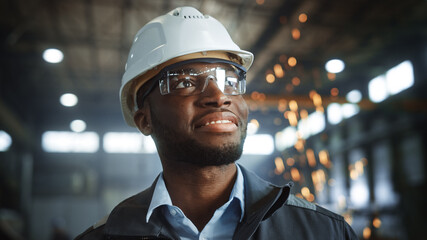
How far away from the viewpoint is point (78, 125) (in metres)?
19.0

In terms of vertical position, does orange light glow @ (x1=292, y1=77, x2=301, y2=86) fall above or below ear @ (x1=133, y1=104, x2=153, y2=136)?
above

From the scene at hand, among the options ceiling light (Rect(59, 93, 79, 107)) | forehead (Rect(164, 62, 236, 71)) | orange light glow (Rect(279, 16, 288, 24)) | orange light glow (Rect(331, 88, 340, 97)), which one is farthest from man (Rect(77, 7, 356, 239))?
ceiling light (Rect(59, 93, 79, 107))

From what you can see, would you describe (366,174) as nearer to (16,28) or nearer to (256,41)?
(256,41)

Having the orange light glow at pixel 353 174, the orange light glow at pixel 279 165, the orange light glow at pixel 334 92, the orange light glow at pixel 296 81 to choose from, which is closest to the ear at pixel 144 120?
the orange light glow at pixel 296 81

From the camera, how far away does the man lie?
1490mm

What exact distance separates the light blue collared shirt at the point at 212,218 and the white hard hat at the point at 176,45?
1.89 ft

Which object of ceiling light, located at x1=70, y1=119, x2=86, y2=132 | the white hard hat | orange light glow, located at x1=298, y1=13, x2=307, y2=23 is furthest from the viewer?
ceiling light, located at x1=70, y1=119, x2=86, y2=132

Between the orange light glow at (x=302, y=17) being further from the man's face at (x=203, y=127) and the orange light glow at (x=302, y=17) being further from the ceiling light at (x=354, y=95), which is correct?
the man's face at (x=203, y=127)

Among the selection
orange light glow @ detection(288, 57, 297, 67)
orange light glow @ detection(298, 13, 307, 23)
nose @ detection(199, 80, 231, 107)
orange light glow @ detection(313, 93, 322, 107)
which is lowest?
nose @ detection(199, 80, 231, 107)

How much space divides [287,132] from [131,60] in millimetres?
17281

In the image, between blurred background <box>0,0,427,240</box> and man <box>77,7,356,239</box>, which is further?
blurred background <box>0,0,427,240</box>

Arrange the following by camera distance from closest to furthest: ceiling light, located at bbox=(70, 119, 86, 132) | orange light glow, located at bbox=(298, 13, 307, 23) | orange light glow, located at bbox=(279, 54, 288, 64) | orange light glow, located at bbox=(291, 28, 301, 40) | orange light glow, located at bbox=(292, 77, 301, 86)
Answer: orange light glow, located at bbox=(298, 13, 307, 23), orange light glow, located at bbox=(291, 28, 301, 40), orange light glow, located at bbox=(279, 54, 288, 64), orange light glow, located at bbox=(292, 77, 301, 86), ceiling light, located at bbox=(70, 119, 86, 132)

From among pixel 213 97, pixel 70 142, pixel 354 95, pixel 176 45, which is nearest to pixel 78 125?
pixel 70 142

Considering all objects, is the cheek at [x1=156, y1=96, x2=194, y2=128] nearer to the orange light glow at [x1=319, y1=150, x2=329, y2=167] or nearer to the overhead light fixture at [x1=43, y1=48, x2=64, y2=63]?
the overhead light fixture at [x1=43, y1=48, x2=64, y2=63]
